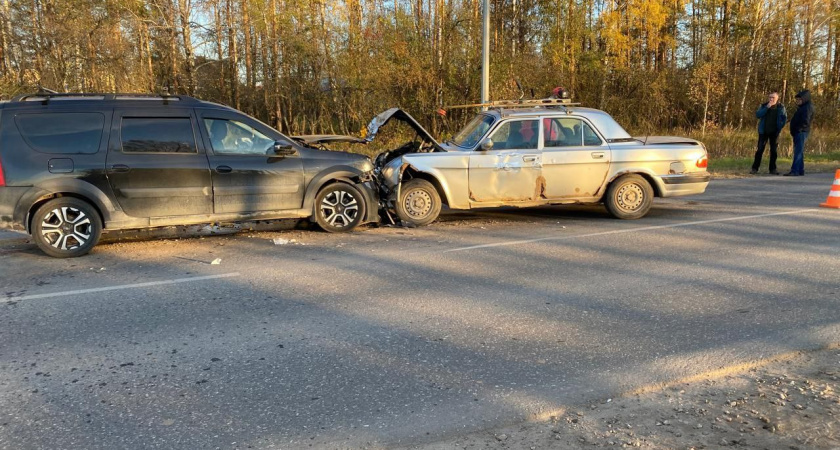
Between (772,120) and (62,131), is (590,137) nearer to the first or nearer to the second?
(62,131)

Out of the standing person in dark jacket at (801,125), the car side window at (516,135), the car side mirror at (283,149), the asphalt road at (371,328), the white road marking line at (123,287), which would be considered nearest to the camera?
the asphalt road at (371,328)

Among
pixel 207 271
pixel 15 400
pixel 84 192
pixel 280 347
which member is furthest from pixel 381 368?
pixel 84 192

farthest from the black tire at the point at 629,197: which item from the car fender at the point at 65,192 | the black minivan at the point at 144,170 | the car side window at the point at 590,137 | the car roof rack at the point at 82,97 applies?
the car fender at the point at 65,192

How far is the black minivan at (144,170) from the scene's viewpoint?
7.17m

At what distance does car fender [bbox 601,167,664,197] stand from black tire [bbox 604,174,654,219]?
73 millimetres

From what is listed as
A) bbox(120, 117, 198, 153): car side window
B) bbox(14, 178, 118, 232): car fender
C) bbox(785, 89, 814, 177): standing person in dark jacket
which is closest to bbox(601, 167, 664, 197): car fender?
bbox(120, 117, 198, 153): car side window

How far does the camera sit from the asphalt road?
348cm

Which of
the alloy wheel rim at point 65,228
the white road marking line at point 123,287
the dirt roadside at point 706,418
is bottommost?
the dirt roadside at point 706,418

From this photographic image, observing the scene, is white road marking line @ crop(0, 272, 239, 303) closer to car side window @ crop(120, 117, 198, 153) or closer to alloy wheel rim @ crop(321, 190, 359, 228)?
car side window @ crop(120, 117, 198, 153)

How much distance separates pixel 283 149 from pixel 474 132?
3.09 meters

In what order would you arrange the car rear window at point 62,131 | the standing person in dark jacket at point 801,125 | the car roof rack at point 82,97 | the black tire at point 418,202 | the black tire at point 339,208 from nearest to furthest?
the car rear window at point 62,131
the car roof rack at point 82,97
the black tire at point 339,208
the black tire at point 418,202
the standing person in dark jacket at point 801,125

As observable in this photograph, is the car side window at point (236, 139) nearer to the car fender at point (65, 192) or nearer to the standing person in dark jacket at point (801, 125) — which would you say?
the car fender at point (65, 192)

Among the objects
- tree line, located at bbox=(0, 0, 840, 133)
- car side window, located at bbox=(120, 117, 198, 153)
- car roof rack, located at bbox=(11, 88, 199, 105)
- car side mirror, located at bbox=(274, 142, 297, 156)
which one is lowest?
car side mirror, located at bbox=(274, 142, 297, 156)

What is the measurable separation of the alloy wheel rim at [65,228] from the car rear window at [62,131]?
745 mm
